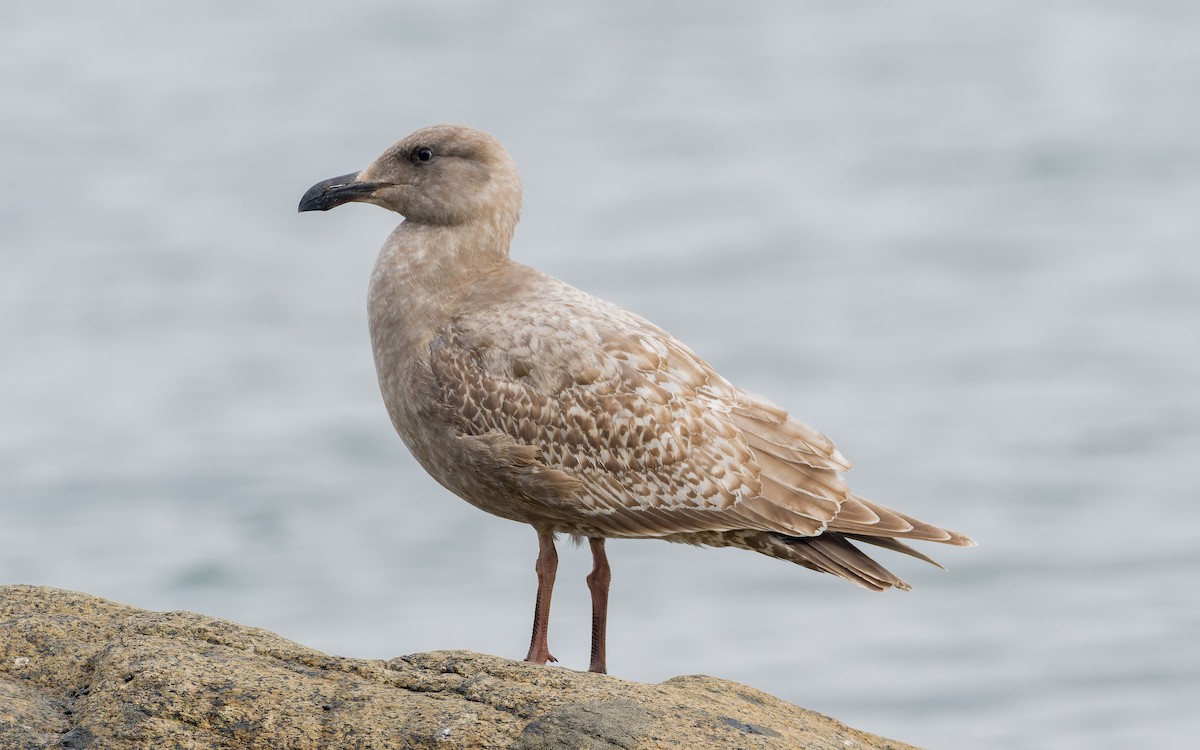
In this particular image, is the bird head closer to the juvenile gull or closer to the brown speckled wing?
the juvenile gull

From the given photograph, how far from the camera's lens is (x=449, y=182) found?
31.0 ft

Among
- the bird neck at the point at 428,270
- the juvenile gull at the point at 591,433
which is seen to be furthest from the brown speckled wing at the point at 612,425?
the bird neck at the point at 428,270

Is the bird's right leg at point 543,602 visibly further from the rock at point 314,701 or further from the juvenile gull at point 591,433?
the rock at point 314,701

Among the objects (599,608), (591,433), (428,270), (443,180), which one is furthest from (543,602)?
(443,180)

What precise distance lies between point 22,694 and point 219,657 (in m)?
0.76

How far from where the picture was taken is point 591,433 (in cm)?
896

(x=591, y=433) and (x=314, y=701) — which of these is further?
(x=591, y=433)

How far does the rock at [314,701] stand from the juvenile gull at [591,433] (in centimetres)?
139

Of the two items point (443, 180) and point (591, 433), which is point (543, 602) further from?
point (443, 180)

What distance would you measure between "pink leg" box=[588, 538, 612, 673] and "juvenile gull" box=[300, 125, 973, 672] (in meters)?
0.01

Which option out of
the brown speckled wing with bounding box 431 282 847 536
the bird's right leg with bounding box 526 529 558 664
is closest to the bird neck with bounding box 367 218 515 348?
the brown speckled wing with bounding box 431 282 847 536

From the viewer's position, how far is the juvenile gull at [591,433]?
882 cm

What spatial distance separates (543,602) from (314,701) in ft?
6.32

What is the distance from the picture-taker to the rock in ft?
21.9
